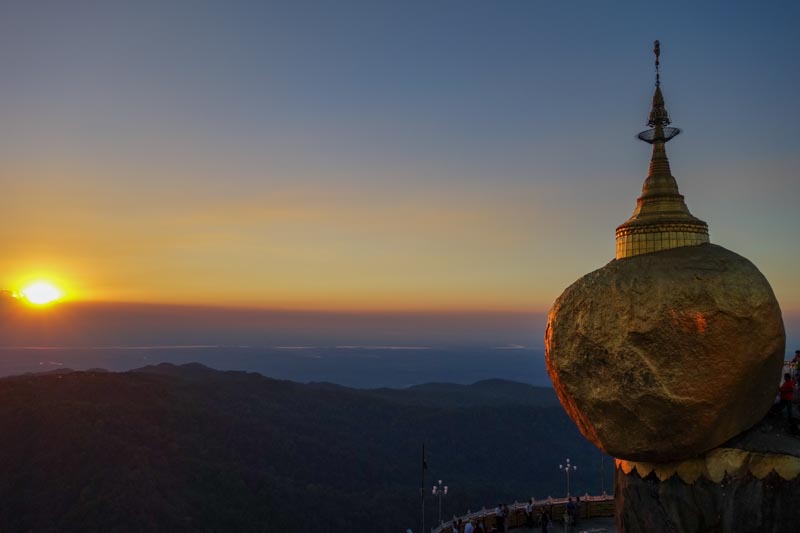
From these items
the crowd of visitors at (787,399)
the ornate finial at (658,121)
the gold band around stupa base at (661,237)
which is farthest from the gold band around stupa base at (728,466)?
the ornate finial at (658,121)

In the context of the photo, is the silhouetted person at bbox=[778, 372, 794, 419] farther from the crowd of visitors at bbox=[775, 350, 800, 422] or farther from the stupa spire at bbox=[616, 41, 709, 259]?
the stupa spire at bbox=[616, 41, 709, 259]

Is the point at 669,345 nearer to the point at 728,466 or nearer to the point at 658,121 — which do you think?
the point at 728,466

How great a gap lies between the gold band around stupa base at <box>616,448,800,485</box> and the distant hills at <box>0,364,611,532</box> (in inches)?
2267

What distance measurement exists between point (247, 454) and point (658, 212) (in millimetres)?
83734

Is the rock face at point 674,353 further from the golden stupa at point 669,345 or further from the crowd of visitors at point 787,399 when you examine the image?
the crowd of visitors at point 787,399

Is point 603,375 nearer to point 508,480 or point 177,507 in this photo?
point 177,507

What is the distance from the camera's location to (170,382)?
4338 inches

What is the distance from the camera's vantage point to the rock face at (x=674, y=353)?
35.0 ft

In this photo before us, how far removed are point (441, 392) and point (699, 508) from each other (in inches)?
6472

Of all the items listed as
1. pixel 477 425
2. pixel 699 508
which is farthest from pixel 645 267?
pixel 477 425

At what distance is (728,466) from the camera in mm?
11344

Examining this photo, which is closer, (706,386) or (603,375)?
(706,386)

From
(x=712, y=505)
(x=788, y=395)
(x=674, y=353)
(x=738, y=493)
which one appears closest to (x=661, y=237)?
(x=674, y=353)

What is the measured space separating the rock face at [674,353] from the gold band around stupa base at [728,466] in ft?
1.13
